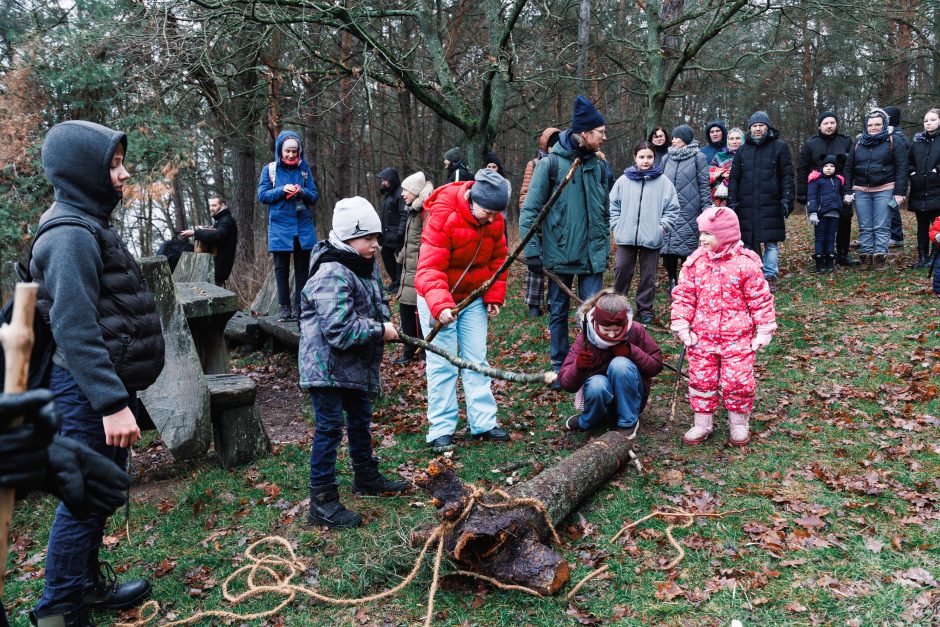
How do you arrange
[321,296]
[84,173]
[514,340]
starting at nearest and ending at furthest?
[84,173] < [321,296] < [514,340]

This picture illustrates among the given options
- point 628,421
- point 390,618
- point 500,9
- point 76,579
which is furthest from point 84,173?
point 500,9

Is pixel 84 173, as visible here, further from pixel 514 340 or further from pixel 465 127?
pixel 465 127

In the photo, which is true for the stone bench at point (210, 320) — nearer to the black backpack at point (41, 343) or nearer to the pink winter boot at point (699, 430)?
the black backpack at point (41, 343)

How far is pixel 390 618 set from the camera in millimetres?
3176

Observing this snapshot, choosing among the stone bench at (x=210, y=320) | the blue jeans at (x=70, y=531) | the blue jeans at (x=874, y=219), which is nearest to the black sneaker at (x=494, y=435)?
the stone bench at (x=210, y=320)

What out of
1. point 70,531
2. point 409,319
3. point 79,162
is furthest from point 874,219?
point 70,531

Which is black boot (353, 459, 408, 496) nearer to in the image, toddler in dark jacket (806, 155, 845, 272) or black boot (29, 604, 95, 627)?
black boot (29, 604, 95, 627)

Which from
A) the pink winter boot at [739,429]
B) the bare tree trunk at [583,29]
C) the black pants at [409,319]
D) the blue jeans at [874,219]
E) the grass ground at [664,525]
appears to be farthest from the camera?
the bare tree trunk at [583,29]

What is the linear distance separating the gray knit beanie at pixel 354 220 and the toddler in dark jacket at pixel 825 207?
7.50 m

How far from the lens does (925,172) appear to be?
869 centimetres

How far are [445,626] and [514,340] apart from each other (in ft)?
16.7

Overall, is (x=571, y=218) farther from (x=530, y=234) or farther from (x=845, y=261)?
(x=845, y=261)

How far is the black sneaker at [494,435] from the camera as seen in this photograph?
5.20 m

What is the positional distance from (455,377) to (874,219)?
296 inches
